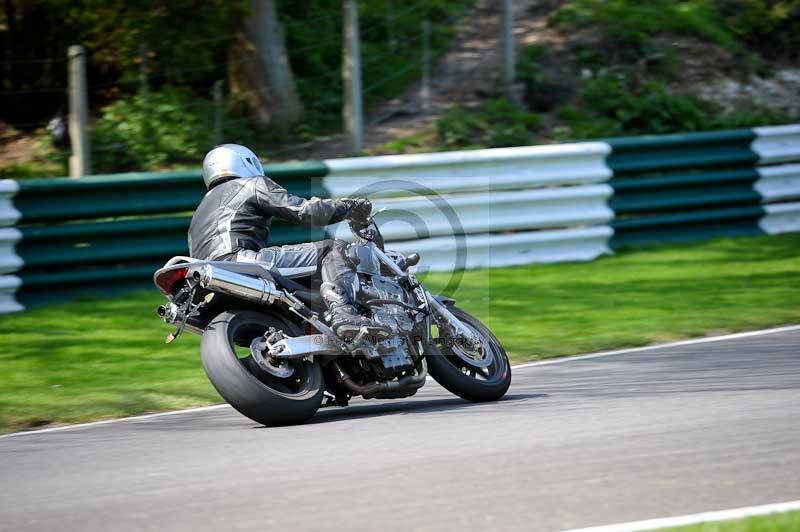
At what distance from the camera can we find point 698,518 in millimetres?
4199

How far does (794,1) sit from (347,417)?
43.6 feet

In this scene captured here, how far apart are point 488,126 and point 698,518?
10389 mm

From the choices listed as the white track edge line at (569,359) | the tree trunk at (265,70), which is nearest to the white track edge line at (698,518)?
the white track edge line at (569,359)

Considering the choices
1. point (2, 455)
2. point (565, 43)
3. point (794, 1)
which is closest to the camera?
point (2, 455)

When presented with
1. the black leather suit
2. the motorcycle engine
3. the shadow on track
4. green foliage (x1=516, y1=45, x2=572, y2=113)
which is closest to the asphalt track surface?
the shadow on track

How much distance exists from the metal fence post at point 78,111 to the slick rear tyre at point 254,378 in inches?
213

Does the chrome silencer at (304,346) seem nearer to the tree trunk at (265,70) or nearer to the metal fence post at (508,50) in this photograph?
the tree trunk at (265,70)

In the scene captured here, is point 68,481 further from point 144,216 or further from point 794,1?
point 794,1

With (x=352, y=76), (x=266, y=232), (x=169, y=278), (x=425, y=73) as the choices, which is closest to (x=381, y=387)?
(x=266, y=232)

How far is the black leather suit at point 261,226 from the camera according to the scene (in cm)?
654

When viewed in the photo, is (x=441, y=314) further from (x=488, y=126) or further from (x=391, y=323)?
(x=488, y=126)

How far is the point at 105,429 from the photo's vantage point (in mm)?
6664

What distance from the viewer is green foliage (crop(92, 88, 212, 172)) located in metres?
12.5

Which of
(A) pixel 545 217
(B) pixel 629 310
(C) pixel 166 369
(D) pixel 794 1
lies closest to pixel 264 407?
(C) pixel 166 369
